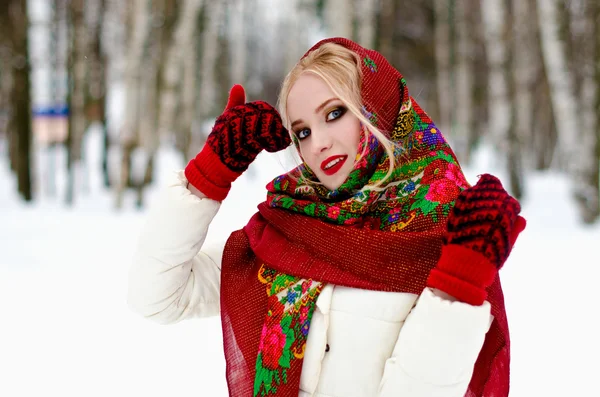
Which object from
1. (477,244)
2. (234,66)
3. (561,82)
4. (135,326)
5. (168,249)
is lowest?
(135,326)

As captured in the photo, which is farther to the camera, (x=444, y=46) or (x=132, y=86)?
(x=444, y=46)

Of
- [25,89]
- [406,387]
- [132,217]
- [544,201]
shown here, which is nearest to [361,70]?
[406,387]

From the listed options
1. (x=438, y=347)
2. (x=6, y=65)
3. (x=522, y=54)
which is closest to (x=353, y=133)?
(x=438, y=347)

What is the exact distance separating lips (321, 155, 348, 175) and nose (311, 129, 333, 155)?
31 mm

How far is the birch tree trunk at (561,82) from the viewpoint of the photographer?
6.65 metres

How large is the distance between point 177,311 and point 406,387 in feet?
2.34

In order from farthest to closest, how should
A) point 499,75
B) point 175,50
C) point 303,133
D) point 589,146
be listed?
point 175,50 → point 499,75 → point 589,146 → point 303,133

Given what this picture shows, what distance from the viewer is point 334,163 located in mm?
1489

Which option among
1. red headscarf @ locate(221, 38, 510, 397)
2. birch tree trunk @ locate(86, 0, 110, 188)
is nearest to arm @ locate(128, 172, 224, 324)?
red headscarf @ locate(221, 38, 510, 397)

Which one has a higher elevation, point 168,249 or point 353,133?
point 353,133

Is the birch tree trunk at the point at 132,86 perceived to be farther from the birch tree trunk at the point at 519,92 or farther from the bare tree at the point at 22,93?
the birch tree trunk at the point at 519,92

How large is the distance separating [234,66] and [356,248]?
13713mm

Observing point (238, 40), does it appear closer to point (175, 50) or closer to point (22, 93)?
point (175, 50)

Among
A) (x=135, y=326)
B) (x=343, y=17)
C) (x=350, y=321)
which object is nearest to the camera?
(x=350, y=321)
